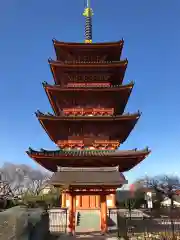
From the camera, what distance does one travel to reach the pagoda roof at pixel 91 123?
25062mm

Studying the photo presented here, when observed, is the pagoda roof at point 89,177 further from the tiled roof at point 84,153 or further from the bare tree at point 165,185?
the bare tree at point 165,185

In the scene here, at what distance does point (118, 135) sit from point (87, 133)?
3.39 metres

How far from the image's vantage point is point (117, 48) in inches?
1216

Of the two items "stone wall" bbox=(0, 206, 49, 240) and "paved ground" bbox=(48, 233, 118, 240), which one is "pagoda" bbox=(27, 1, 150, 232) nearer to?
"paved ground" bbox=(48, 233, 118, 240)

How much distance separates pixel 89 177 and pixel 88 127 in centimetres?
755

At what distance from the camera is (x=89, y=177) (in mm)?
19500

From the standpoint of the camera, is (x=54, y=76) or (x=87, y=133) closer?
(x=87, y=133)

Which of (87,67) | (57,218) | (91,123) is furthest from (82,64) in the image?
(57,218)

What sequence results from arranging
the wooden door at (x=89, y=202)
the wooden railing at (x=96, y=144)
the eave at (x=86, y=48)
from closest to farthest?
the wooden door at (x=89, y=202)
the wooden railing at (x=96, y=144)
the eave at (x=86, y=48)

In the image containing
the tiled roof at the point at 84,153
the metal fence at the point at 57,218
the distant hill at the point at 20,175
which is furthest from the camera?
the distant hill at the point at 20,175

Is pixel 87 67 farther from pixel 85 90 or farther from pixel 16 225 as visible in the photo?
pixel 16 225

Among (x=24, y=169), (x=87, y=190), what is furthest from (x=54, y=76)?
(x=24, y=169)

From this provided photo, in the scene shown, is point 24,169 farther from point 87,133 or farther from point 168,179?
point 87,133

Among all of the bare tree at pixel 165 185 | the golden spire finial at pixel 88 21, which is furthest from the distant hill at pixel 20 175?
the golden spire finial at pixel 88 21
